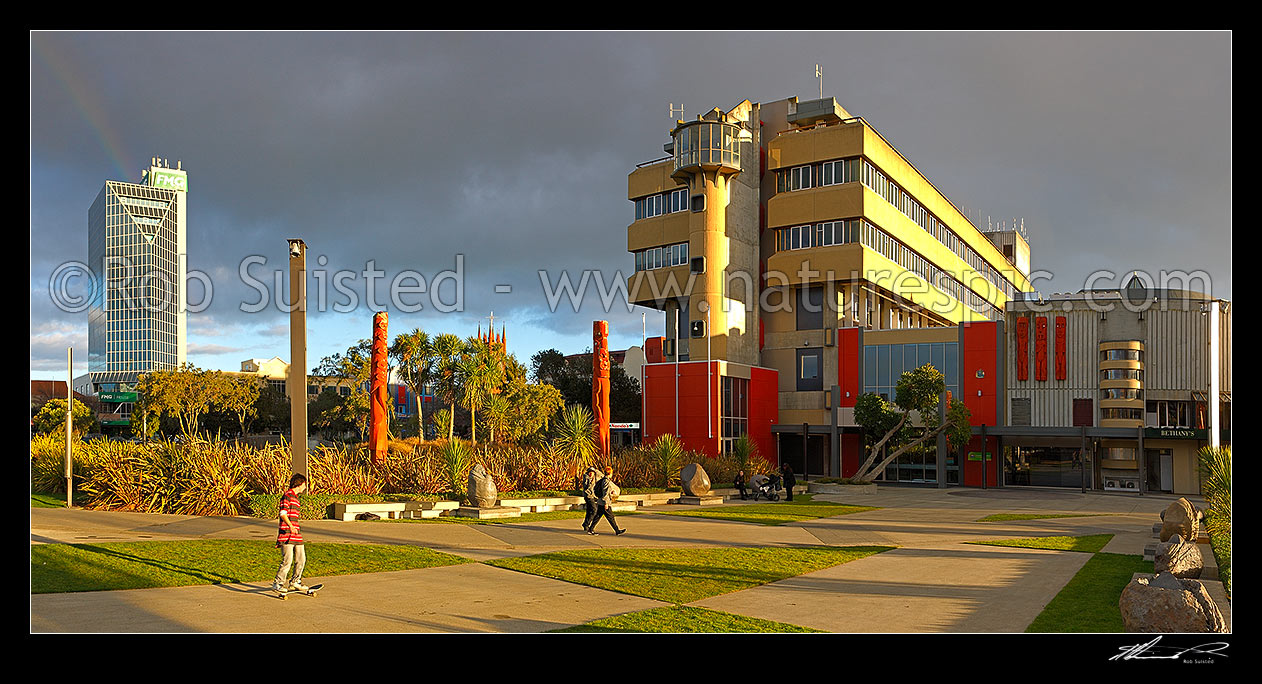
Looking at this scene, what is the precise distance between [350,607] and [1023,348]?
42.6 metres

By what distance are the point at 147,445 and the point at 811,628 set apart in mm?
20141

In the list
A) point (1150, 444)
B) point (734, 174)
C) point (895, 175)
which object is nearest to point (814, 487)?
point (1150, 444)

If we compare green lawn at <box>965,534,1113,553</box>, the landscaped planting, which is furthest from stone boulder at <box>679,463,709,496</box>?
green lawn at <box>965,534,1113,553</box>

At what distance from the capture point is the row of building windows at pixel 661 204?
2195 inches

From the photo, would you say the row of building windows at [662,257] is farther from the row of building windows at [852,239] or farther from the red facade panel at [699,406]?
the red facade panel at [699,406]

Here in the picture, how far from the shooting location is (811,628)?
33.5 feet

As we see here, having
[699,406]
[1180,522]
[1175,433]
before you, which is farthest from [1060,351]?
[1180,522]

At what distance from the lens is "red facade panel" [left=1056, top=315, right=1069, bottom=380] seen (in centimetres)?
4478

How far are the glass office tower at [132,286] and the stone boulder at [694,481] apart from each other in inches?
5937

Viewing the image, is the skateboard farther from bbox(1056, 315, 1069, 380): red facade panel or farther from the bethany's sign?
bbox(1056, 315, 1069, 380): red facade panel

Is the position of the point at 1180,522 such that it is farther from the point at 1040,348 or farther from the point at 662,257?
the point at 662,257

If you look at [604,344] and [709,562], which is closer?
[709,562]

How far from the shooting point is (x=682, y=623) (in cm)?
1020

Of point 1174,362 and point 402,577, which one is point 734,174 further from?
point 402,577
